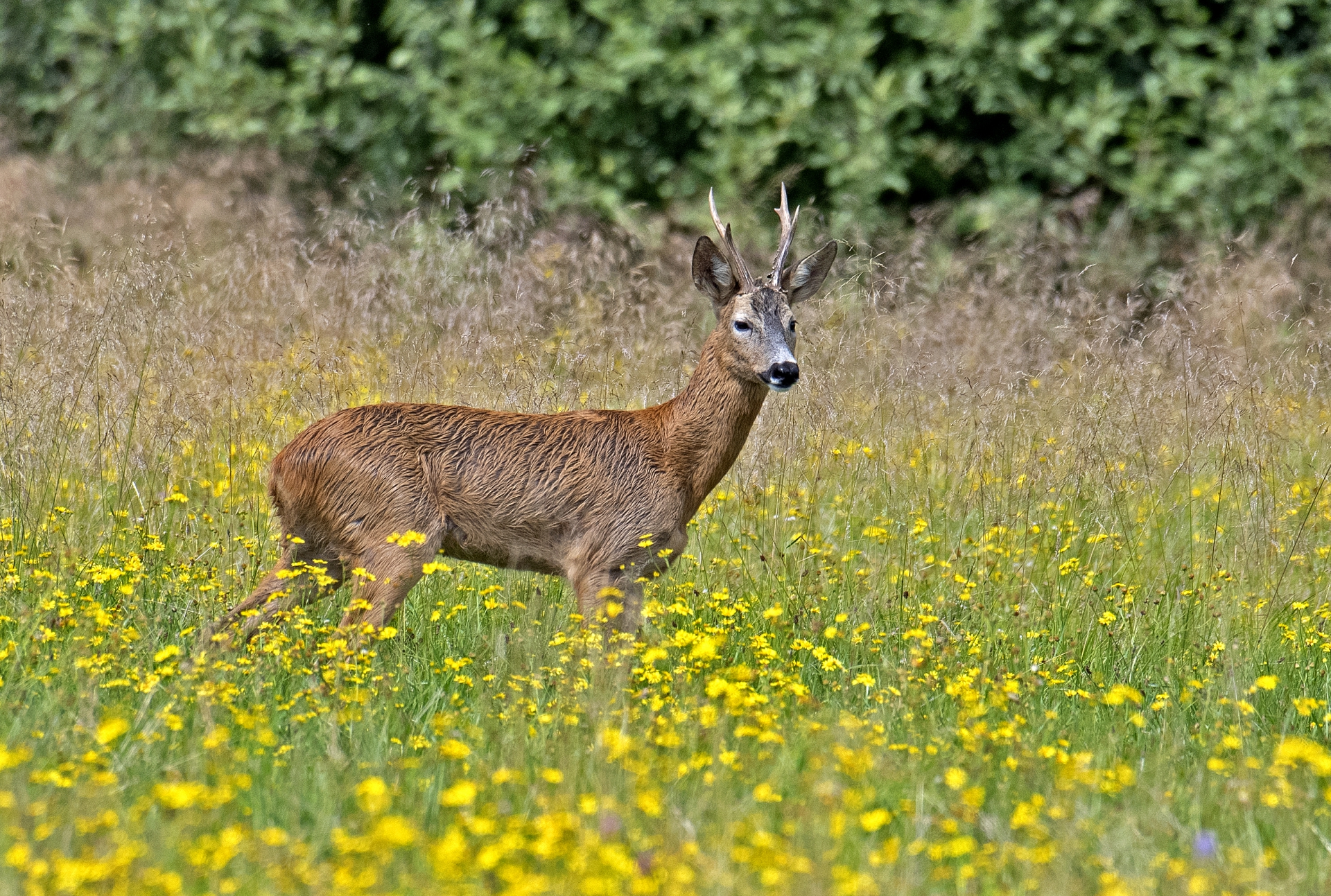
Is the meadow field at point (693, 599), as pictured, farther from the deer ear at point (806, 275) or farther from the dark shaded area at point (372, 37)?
the dark shaded area at point (372, 37)

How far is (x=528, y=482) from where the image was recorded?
4.86m

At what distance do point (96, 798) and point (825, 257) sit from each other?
326cm

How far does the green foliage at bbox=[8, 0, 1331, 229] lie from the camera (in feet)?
30.3

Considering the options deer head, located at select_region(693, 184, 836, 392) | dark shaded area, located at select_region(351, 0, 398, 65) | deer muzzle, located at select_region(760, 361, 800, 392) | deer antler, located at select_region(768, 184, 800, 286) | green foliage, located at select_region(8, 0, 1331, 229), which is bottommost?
deer muzzle, located at select_region(760, 361, 800, 392)

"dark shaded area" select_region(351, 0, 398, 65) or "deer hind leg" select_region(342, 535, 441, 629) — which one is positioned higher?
"dark shaded area" select_region(351, 0, 398, 65)

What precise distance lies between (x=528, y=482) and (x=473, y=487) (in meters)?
0.18

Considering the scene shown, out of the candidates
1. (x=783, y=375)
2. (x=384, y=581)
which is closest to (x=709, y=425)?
(x=783, y=375)

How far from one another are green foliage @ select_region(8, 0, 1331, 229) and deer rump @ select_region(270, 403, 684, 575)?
4459mm

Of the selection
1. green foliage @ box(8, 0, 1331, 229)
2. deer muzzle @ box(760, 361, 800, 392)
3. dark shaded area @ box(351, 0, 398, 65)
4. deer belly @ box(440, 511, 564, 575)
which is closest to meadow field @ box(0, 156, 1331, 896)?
deer belly @ box(440, 511, 564, 575)

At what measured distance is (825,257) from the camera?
5379 millimetres

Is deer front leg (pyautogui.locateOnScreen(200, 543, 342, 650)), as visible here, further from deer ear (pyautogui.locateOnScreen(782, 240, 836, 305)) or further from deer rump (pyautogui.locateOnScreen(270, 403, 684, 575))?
deer ear (pyautogui.locateOnScreen(782, 240, 836, 305))

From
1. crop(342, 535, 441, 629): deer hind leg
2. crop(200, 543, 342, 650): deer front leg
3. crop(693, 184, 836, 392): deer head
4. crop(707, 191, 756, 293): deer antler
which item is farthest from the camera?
crop(707, 191, 756, 293): deer antler

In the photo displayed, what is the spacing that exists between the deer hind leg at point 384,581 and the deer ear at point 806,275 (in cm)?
166

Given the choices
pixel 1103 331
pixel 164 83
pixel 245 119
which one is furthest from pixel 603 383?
pixel 164 83
